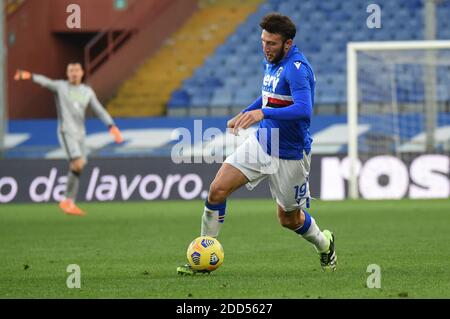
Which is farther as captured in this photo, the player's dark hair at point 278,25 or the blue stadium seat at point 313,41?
the blue stadium seat at point 313,41

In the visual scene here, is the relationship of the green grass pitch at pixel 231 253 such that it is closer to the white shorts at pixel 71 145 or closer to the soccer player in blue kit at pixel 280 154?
the soccer player in blue kit at pixel 280 154

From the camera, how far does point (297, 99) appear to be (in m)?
9.34

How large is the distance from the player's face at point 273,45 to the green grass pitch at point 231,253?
182 centimetres

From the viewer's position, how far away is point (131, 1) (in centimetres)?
3031

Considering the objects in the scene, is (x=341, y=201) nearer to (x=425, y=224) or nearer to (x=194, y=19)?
(x=425, y=224)

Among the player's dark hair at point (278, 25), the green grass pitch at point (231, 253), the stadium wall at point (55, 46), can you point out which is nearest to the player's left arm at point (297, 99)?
the player's dark hair at point (278, 25)

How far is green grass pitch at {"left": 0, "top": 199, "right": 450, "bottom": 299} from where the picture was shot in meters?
8.38

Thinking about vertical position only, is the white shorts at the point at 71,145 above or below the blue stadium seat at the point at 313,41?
below

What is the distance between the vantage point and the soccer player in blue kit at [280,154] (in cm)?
948

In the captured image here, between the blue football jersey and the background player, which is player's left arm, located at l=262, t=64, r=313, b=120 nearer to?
the blue football jersey

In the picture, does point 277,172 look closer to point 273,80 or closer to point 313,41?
point 273,80

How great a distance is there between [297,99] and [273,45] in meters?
0.52

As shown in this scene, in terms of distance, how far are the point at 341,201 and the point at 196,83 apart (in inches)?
329

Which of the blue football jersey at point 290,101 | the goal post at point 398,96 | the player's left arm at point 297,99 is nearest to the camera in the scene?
the player's left arm at point 297,99
